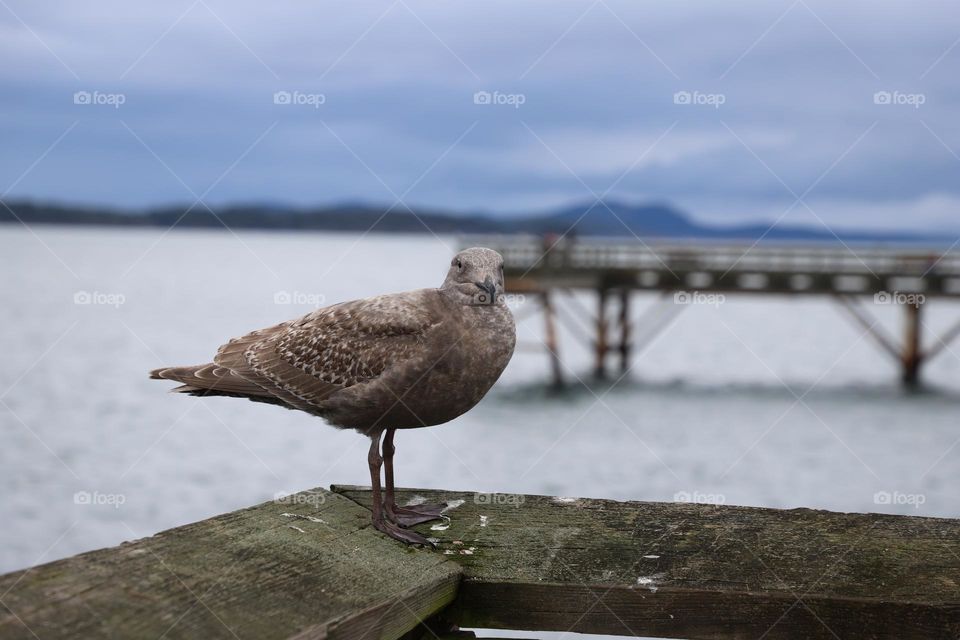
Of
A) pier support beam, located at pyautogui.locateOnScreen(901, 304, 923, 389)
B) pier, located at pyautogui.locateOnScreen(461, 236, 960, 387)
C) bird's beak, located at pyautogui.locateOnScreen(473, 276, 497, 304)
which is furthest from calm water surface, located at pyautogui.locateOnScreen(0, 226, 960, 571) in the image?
bird's beak, located at pyautogui.locateOnScreen(473, 276, 497, 304)

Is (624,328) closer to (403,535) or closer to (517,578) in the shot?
(403,535)

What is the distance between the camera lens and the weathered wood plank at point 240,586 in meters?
2.74

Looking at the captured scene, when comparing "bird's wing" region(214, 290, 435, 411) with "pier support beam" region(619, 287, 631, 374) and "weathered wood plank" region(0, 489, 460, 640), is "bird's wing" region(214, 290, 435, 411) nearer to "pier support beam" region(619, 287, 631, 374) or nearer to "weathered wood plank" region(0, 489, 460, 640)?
"weathered wood plank" region(0, 489, 460, 640)

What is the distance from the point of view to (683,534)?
409cm

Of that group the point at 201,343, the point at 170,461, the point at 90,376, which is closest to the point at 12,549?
the point at 170,461

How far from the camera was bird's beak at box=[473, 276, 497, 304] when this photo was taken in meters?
4.77

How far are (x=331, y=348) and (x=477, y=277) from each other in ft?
2.99

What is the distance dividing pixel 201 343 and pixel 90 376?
325 inches

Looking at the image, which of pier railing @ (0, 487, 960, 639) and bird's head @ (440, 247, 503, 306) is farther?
bird's head @ (440, 247, 503, 306)

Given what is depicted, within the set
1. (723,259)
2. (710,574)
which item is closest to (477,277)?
(710,574)

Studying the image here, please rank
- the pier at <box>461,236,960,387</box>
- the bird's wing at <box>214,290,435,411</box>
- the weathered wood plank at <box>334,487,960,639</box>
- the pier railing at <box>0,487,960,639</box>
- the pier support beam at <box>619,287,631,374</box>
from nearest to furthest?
the pier railing at <box>0,487,960,639</box> → the weathered wood plank at <box>334,487,960,639</box> → the bird's wing at <box>214,290,435,411</box> → the pier at <box>461,236,960,387</box> → the pier support beam at <box>619,287,631,374</box>

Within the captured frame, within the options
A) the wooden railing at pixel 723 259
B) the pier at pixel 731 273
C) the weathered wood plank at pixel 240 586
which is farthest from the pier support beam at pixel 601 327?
the weathered wood plank at pixel 240 586

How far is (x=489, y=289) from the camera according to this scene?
15.7 feet

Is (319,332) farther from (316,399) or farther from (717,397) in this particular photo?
(717,397)
